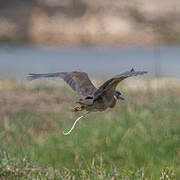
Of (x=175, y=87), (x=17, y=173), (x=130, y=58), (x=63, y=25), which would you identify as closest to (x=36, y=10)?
(x=63, y=25)

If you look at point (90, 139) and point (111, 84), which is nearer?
point (111, 84)

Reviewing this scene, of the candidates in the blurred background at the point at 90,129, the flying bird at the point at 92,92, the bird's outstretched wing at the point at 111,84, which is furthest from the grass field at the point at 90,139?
the bird's outstretched wing at the point at 111,84

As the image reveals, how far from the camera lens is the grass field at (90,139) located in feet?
15.7

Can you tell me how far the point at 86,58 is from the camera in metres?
16.0

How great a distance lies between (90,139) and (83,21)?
15.2 meters

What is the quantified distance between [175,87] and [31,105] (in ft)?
6.67

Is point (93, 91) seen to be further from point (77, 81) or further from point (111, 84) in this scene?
point (111, 84)

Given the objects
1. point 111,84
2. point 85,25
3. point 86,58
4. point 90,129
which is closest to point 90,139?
point 90,129

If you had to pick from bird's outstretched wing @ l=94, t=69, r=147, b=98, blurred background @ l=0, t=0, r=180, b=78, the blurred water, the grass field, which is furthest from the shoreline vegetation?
bird's outstretched wing @ l=94, t=69, r=147, b=98

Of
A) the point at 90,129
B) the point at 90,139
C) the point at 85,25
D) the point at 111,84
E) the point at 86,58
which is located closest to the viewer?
the point at 111,84

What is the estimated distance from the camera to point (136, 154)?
19.4 ft

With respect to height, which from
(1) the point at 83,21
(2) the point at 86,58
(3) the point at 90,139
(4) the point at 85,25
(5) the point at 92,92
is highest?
(1) the point at 83,21

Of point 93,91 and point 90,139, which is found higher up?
point 93,91

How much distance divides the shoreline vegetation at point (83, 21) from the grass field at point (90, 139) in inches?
496
